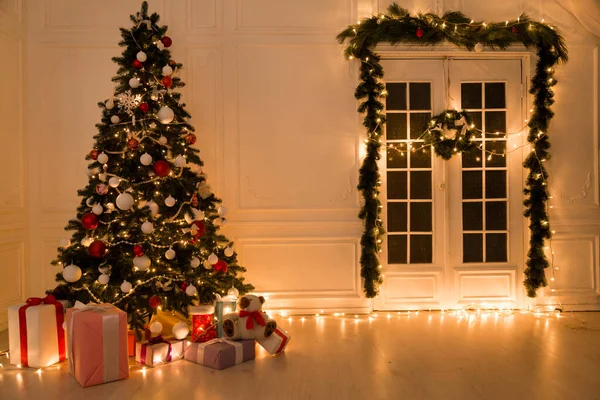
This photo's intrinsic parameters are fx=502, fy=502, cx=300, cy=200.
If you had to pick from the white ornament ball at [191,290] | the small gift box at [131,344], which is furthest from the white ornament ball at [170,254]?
the small gift box at [131,344]

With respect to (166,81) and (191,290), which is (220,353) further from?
(166,81)

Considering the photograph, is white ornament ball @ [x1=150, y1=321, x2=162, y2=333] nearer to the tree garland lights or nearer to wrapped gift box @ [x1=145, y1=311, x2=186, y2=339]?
wrapped gift box @ [x1=145, y1=311, x2=186, y2=339]

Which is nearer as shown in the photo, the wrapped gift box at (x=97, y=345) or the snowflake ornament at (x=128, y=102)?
the wrapped gift box at (x=97, y=345)

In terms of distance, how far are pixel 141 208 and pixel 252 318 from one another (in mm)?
1144

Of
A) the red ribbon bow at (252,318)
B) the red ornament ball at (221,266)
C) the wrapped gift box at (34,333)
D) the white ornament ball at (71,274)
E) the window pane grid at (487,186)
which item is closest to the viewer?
the wrapped gift box at (34,333)

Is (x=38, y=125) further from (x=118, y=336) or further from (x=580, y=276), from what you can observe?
(x=580, y=276)

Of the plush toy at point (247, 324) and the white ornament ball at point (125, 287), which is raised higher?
the white ornament ball at point (125, 287)

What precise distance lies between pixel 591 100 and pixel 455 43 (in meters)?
1.50

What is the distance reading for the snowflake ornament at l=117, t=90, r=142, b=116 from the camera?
375 cm

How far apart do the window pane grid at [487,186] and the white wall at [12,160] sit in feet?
13.8

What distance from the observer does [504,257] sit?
5.00 metres

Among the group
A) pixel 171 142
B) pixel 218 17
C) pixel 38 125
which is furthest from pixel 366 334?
pixel 38 125

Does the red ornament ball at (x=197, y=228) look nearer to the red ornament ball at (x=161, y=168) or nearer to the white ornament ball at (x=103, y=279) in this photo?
the red ornament ball at (x=161, y=168)

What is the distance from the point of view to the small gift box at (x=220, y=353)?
132 inches
